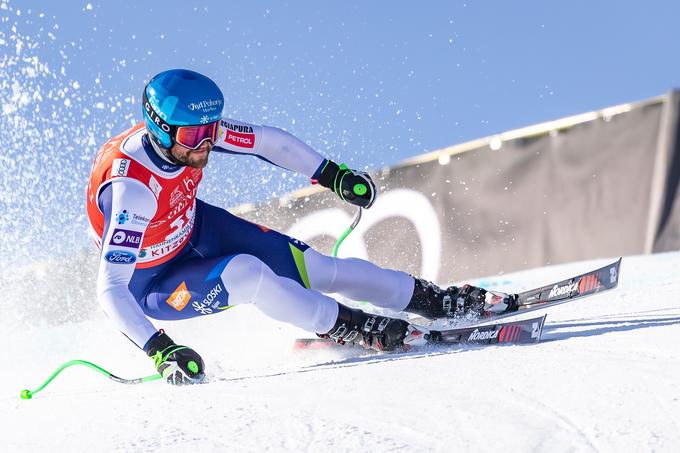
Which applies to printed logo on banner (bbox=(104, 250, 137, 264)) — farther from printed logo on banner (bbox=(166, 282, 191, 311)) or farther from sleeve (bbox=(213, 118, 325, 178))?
sleeve (bbox=(213, 118, 325, 178))

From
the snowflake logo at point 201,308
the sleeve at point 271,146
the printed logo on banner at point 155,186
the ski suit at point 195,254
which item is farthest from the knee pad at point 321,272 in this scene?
the printed logo on banner at point 155,186

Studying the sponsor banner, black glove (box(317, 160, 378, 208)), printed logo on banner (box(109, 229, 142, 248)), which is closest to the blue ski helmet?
printed logo on banner (box(109, 229, 142, 248))

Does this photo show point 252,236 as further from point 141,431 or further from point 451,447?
point 451,447

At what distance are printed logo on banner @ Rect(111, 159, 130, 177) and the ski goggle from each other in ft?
0.80

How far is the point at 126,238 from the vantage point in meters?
3.46

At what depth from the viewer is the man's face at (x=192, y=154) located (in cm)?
366

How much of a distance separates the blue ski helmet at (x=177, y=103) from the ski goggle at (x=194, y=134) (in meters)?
0.02

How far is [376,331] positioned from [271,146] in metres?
1.17

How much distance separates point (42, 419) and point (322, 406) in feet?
3.46

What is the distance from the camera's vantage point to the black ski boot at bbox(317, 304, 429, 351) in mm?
3748

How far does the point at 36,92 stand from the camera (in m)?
7.41

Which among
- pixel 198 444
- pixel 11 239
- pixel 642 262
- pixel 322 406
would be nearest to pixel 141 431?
pixel 198 444

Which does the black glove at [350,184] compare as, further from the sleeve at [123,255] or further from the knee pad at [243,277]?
the sleeve at [123,255]

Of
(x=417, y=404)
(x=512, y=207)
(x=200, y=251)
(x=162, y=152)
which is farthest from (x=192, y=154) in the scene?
(x=512, y=207)
